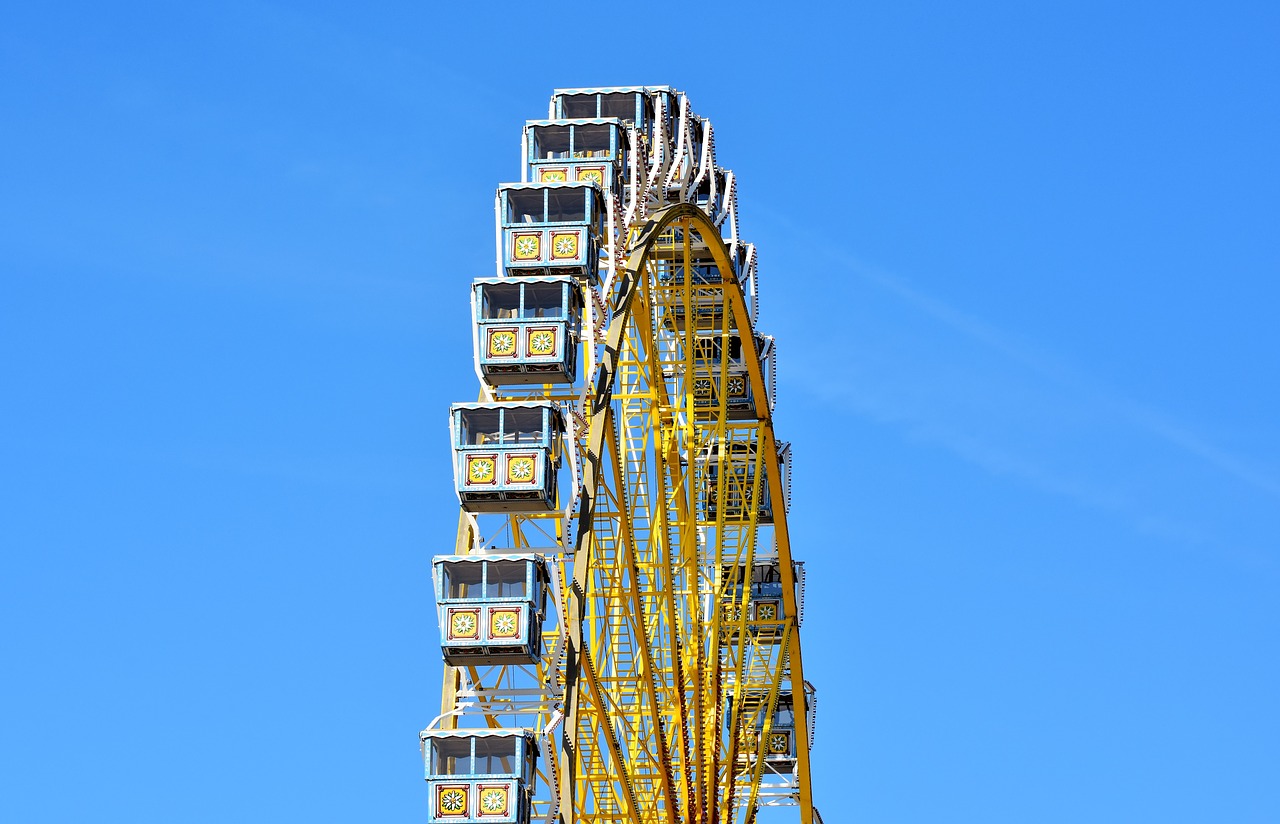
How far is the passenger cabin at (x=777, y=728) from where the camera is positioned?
55250 millimetres

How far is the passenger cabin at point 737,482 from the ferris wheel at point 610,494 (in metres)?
0.14

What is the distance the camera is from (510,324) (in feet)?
140

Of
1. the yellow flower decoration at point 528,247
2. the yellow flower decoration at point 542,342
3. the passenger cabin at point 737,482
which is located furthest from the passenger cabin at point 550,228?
the passenger cabin at point 737,482

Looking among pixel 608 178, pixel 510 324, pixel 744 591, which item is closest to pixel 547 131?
pixel 608 178

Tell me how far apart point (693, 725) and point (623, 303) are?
7.48 meters

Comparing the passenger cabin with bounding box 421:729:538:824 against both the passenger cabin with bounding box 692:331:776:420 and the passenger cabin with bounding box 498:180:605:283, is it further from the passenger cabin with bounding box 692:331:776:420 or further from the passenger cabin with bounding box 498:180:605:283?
the passenger cabin with bounding box 692:331:776:420

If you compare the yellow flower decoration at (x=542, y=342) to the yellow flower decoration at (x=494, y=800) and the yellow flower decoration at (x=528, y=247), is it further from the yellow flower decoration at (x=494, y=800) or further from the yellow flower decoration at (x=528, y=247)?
the yellow flower decoration at (x=494, y=800)

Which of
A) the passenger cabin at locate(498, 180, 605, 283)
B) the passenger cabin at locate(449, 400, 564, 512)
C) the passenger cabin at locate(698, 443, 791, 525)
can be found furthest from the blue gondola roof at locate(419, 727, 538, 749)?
the passenger cabin at locate(698, 443, 791, 525)

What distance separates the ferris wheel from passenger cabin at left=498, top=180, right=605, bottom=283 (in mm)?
33

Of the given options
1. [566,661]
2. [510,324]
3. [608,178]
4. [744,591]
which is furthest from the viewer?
[744,591]

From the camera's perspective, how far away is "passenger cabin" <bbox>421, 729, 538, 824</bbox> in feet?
127

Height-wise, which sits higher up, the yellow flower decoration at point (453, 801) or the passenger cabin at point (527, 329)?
the passenger cabin at point (527, 329)

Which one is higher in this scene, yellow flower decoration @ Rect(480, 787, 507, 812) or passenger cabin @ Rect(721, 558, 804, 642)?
passenger cabin @ Rect(721, 558, 804, 642)

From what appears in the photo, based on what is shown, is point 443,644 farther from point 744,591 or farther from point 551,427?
point 744,591
